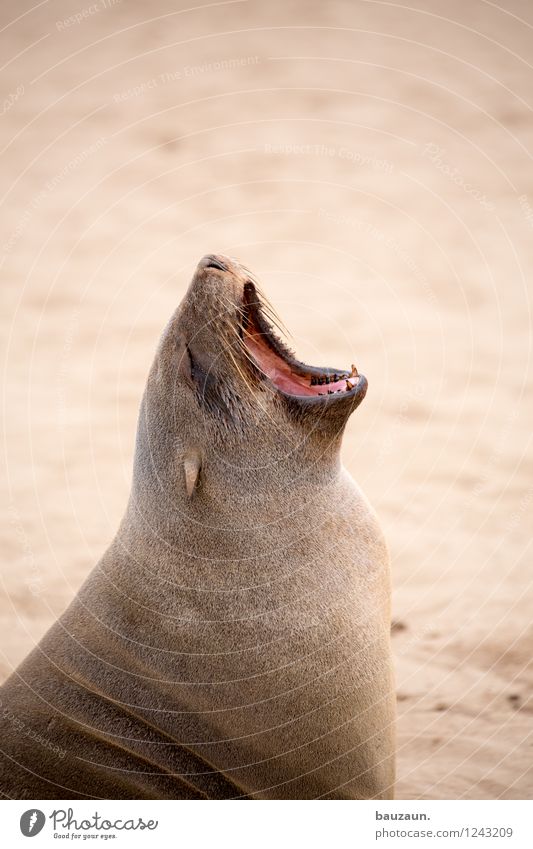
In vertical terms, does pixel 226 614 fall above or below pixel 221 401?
below

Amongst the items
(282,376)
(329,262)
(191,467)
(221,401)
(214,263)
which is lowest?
(191,467)

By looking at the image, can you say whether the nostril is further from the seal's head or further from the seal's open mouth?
the seal's open mouth

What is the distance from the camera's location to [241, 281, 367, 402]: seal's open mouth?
399cm

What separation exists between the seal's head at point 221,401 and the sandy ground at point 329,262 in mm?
1950

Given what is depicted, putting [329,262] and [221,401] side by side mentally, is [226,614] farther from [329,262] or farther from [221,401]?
[329,262]

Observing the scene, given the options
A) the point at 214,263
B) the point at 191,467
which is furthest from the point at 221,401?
the point at 214,263

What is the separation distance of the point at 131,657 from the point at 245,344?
1.26m

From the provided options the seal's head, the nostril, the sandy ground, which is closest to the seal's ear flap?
the seal's head

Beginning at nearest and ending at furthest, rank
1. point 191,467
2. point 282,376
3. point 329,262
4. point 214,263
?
point 191,467 → point 214,263 → point 282,376 → point 329,262

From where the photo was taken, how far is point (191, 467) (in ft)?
12.4

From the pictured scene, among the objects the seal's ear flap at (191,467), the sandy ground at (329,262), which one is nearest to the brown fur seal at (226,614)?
the seal's ear flap at (191,467)

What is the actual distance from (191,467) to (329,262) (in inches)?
271

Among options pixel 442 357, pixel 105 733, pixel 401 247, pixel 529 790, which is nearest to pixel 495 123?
pixel 401 247

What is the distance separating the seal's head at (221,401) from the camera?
3857 mm
